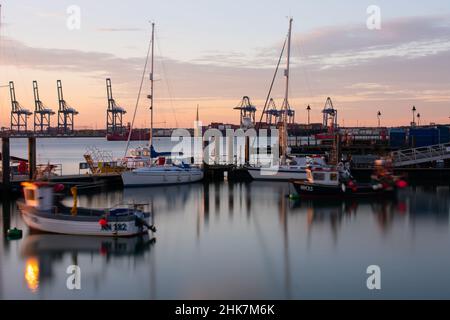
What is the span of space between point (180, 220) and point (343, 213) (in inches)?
422

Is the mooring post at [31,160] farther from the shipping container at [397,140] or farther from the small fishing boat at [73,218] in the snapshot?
the shipping container at [397,140]

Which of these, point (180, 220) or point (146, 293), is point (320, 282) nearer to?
point (146, 293)

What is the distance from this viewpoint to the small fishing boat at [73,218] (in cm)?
2781

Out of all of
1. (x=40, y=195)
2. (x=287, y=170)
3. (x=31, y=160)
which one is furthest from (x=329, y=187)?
(x=31, y=160)

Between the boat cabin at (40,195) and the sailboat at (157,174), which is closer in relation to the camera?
the boat cabin at (40,195)

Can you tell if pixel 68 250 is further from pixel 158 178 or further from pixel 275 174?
pixel 275 174

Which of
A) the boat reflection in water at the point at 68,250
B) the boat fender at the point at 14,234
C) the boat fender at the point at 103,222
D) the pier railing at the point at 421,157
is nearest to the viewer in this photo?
the boat reflection in water at the point at 68,250

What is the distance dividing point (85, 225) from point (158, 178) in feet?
78.1

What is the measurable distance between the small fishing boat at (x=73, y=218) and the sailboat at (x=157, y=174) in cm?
2024

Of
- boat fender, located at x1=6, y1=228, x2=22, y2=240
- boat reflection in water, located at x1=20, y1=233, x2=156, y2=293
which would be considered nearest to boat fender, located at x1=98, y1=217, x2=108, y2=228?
boat reflection in water, located at x1=20, y1=233, x2=156, y2=293

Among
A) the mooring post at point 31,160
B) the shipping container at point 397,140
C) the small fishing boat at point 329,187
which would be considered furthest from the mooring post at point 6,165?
the shipping container at point 397,140

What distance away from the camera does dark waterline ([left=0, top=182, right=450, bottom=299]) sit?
21.0 metres

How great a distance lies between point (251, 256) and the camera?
25.9 meters
